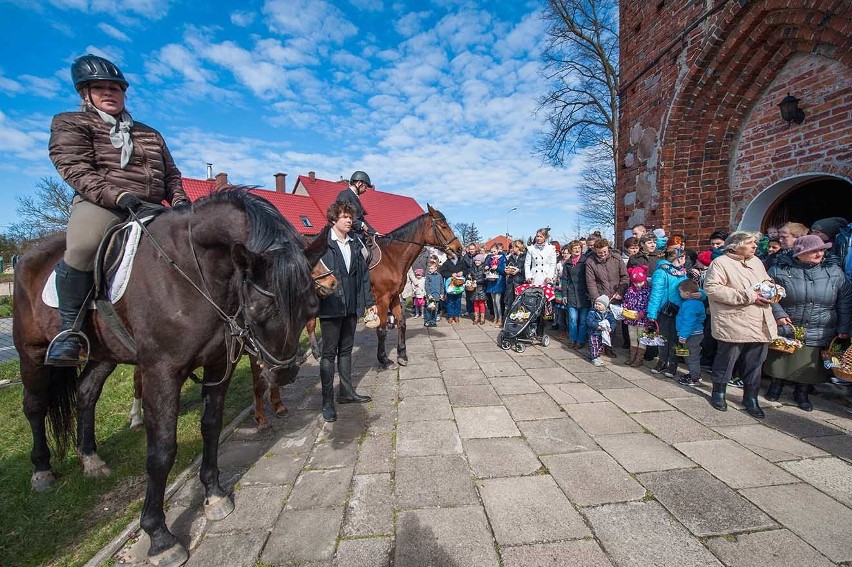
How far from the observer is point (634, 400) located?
3.97m

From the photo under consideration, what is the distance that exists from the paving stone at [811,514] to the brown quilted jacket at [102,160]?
4.28m

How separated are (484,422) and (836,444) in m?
2.78

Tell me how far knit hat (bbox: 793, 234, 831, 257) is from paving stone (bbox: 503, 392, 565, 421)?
2864 millimetres

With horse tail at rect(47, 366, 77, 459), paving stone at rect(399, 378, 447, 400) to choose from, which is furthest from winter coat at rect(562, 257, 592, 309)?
horse tail at rect(47, 366, 77, 459)

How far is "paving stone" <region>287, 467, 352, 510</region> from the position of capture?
2.39 metres

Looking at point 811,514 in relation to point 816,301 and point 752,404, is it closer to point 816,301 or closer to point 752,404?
point 752,404

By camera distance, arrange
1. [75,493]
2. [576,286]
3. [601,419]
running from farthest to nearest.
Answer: [576,286], [601,419], [75,493]

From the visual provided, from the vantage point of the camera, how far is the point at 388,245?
5.75 metres

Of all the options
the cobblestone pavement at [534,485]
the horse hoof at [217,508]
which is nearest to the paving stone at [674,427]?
the cobblestone pavement at [534,485]

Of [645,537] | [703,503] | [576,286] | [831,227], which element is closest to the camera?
[645,537]

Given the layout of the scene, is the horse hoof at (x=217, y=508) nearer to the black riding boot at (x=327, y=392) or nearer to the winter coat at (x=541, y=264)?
the black riding boot at (x=327, y=392)

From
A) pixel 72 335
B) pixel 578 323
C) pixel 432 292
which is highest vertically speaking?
pixel 432 292

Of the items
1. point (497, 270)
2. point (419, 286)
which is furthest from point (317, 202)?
point (497, 270)

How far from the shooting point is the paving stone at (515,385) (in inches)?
171
